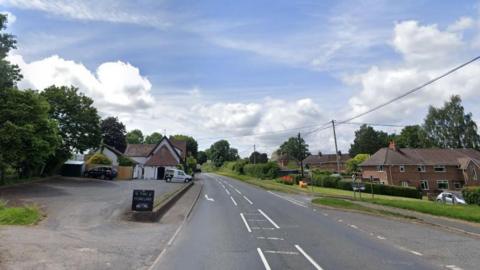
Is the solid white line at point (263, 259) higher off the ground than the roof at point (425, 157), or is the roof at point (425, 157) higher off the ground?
the roof at point (425, 157)

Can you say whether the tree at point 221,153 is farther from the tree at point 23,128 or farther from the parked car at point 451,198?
the tree at point 23,128

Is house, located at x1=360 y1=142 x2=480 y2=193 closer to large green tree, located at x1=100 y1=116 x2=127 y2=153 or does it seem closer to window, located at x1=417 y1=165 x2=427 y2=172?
window, located at x1=417 y1=165 x2=427 y2=172

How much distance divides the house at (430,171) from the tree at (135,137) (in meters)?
90.8

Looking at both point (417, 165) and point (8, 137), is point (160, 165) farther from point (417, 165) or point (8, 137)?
point (417, 165)

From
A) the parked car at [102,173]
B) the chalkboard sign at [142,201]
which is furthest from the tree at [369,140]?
the chalkboard sign at [142,201]

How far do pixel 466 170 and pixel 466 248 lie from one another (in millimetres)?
53227

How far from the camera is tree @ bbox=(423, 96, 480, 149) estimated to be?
218 feet

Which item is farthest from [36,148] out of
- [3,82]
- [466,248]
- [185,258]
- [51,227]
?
[466,248]

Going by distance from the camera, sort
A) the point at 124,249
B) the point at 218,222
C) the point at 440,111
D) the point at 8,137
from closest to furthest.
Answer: the point at 124,249, the point at 218,222, the point at 8,137, the point at 440,111

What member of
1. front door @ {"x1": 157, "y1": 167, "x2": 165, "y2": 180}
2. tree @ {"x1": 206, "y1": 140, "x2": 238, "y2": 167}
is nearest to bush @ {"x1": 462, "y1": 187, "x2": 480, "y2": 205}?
front door @ {"x1": 157, "y1": 167, "x2": 165, "y2": 180}

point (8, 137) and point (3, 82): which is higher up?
point (3, 82)

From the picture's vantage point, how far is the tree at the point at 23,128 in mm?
26469

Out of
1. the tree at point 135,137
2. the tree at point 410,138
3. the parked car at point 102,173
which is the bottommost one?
the parked car at point 102,173

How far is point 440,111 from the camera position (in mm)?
68062
